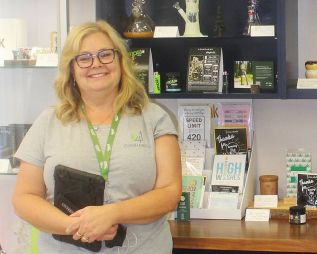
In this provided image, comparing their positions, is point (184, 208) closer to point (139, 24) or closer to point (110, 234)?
point (110, 234)

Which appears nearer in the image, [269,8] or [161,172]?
[161,172]

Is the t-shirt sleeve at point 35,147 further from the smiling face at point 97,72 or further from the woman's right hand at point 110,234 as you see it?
the woman's right hand at point 110,234

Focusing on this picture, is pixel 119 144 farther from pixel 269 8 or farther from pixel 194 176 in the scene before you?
pixel 269 8

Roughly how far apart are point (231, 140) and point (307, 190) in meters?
0.41

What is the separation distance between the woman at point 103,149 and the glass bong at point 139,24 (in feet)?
2.38

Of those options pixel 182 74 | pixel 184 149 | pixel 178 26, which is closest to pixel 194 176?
pixel 184 149

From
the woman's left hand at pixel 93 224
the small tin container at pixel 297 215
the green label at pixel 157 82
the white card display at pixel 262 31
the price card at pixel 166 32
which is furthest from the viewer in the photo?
the green label at pixel 157 82

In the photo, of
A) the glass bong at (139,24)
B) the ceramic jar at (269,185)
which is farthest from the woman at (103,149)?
the ceramic jar at (269,185)

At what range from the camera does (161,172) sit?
1.98 meters

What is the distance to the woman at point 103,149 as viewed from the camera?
1.92 meters

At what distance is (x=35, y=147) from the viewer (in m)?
2.00

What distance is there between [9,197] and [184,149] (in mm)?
841

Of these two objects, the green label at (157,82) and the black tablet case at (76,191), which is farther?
the green label at (157,82)

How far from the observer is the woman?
192 cm
